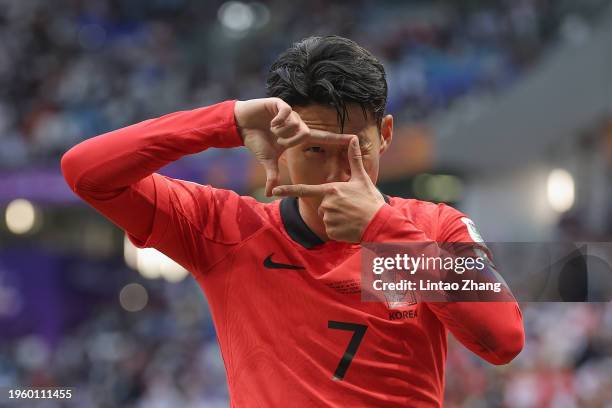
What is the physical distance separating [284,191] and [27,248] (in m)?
11.8

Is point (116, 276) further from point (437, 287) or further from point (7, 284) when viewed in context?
point (437, 287)

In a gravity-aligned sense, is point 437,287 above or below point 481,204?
above

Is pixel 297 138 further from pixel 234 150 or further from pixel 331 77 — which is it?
pixel 234 150

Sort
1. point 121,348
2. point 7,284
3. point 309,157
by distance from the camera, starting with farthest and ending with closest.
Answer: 1. point 7,284
2. point 121,348
3. point 309,157

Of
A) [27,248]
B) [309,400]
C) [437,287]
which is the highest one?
[437,287]

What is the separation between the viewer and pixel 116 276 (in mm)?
13867

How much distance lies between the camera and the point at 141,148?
6.87 ft

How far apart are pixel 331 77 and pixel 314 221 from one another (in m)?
0.36

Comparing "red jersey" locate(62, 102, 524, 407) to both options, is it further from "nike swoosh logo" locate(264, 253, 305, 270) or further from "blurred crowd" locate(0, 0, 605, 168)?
"blurred crowd" locate(0, 0, 605, 168)

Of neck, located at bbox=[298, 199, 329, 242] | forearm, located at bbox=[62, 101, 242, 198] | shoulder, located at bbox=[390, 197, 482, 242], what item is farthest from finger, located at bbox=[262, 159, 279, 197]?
shoulder, located at bbox=[390, 197, 482, 242]

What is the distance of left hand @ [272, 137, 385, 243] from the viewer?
75.9 inches

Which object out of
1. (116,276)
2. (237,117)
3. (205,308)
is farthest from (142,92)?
(237,117)

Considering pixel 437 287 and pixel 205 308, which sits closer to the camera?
pixel 437 287

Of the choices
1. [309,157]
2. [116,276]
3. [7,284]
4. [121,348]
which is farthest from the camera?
[116,276]
